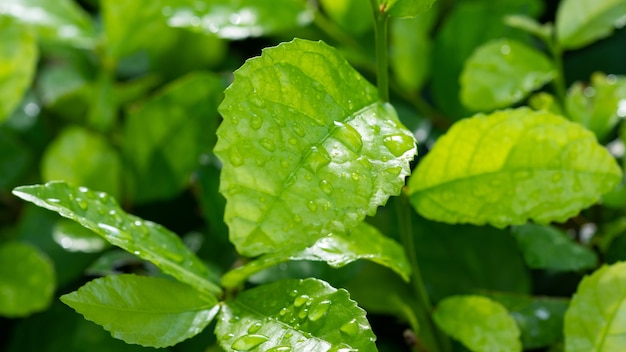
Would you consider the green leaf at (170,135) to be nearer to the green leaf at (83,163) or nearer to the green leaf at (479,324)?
the green leaf at (83,163)

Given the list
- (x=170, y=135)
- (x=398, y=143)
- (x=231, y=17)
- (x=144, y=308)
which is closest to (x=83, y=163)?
(x=170, y=135)

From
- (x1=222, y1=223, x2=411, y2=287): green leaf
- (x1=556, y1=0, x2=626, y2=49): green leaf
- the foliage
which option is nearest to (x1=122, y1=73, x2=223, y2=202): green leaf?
the foliage

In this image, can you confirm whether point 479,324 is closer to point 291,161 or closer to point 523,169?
point 523,169

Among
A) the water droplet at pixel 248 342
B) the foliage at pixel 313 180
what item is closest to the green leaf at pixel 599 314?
the foliage at pixel 313 180

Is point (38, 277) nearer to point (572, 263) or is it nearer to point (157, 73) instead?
point (157, 73)

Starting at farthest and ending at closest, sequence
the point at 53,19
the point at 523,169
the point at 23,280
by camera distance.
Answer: the point at 53,19
the point at 23,280
the point at 523,169
